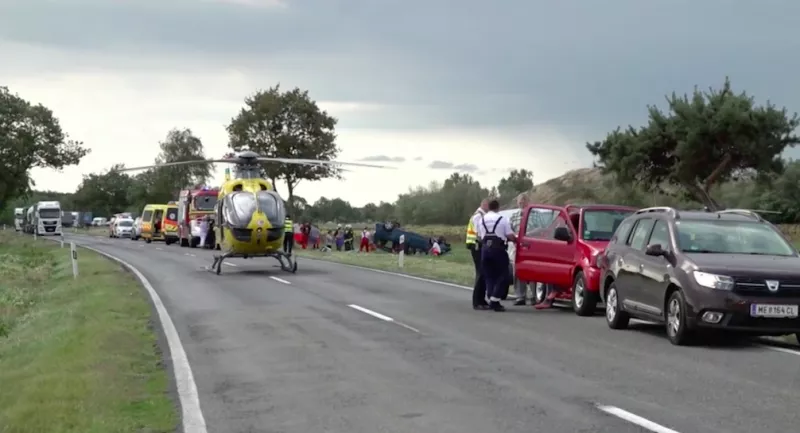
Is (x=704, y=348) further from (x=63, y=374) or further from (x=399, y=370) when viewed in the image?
(x=63, y=374)

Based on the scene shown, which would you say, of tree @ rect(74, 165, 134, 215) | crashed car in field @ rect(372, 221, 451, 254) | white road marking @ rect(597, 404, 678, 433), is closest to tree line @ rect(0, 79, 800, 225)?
crashed car in field @ rect(372, 221, 451, 254)

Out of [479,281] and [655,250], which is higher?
[655,250]

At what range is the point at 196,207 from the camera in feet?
177

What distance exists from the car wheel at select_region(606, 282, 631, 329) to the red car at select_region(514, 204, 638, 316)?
4.88ft

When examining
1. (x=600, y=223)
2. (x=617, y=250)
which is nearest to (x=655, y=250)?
(x=617, y=250)

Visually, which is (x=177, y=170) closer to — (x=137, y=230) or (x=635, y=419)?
(x=137, y=230)

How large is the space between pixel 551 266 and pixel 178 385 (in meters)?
9.33

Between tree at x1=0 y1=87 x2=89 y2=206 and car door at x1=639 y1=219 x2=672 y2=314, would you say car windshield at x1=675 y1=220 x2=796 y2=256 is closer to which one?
car door at x1=639 y1=219 x2=672 y2=314

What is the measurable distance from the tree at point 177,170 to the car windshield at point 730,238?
91.2 m

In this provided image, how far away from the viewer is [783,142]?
133 ft

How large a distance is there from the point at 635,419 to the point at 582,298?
361 inches

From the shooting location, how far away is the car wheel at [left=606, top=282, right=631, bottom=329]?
15.1m

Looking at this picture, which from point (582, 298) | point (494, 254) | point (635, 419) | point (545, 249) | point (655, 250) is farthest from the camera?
point (545, 249)

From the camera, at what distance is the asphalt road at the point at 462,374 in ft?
27.7
